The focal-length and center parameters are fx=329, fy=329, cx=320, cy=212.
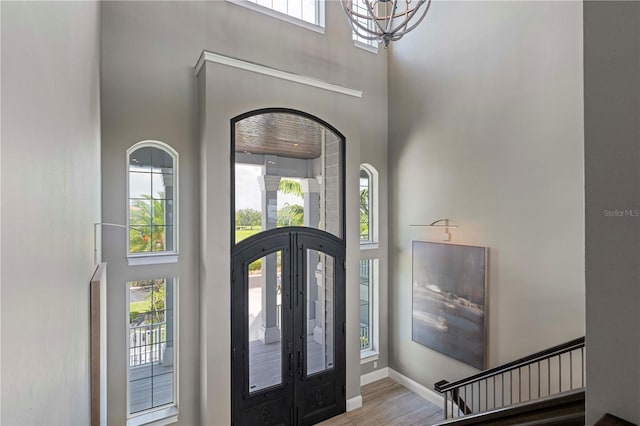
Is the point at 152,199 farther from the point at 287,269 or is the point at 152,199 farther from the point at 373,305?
the point at 373,305

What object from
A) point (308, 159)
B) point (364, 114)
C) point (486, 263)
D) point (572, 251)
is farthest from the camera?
point (364, 114)

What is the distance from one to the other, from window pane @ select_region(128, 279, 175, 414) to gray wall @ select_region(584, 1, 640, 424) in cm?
423

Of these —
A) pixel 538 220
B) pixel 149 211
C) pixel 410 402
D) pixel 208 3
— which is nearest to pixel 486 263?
pixel 538 220

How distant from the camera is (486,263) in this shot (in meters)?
4.27

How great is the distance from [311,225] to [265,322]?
1.41m

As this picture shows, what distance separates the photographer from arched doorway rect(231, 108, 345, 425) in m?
4.08

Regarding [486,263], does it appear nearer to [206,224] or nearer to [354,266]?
[354,266]

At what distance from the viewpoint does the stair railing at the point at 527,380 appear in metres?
3.31

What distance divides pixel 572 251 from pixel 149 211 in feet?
15.8

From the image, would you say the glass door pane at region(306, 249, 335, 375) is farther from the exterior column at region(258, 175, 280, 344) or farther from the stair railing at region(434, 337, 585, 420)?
the stair railing at region(434, 337, 585, 420)

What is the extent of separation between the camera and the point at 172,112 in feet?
13.2

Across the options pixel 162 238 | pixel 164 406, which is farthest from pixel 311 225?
pixel 164 406

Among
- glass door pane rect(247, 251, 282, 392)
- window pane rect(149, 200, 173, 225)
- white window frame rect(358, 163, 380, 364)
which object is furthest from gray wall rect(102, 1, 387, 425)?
white window frame rect(358, 163, 380, 364)

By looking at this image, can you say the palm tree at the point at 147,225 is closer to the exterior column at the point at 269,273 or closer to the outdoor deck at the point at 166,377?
the exterior column at the point at 269,273
